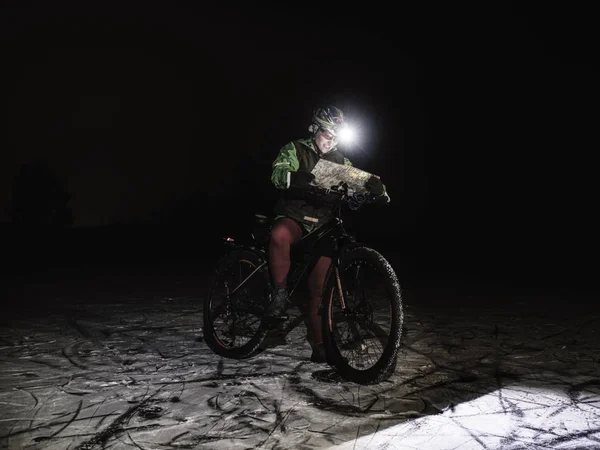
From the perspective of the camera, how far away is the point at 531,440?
2.62 m

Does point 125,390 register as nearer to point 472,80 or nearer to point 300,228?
point 300,228

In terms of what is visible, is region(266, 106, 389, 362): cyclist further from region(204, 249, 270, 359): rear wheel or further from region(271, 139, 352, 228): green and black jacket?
region(204, 249, 270, 359): rear wheel

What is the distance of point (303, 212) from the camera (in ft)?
13.8

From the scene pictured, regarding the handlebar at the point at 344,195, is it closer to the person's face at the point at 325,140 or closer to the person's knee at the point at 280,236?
the person's knee at the point at 280,236

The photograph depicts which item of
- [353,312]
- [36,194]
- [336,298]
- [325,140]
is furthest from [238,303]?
[36,194]

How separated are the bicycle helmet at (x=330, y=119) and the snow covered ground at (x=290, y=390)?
1.84 meters

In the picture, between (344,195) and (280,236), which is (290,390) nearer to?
(280,236)

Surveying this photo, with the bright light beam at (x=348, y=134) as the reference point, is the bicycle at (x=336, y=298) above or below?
below

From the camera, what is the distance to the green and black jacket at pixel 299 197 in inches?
162

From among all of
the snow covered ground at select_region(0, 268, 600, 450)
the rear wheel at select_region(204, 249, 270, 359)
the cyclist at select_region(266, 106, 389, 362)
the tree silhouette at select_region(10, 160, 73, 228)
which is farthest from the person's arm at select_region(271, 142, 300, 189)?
the tree silhouette at select_region(10, 160, 73, 228)

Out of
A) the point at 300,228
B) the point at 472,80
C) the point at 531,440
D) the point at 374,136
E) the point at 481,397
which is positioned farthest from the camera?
the point at 374,136

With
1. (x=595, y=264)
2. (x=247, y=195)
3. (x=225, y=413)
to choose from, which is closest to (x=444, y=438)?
(x=225, y=413)

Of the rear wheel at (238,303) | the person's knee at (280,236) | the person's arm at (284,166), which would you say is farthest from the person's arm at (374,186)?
the rear wheel at (238,303)

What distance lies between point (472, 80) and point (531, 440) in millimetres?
21732
